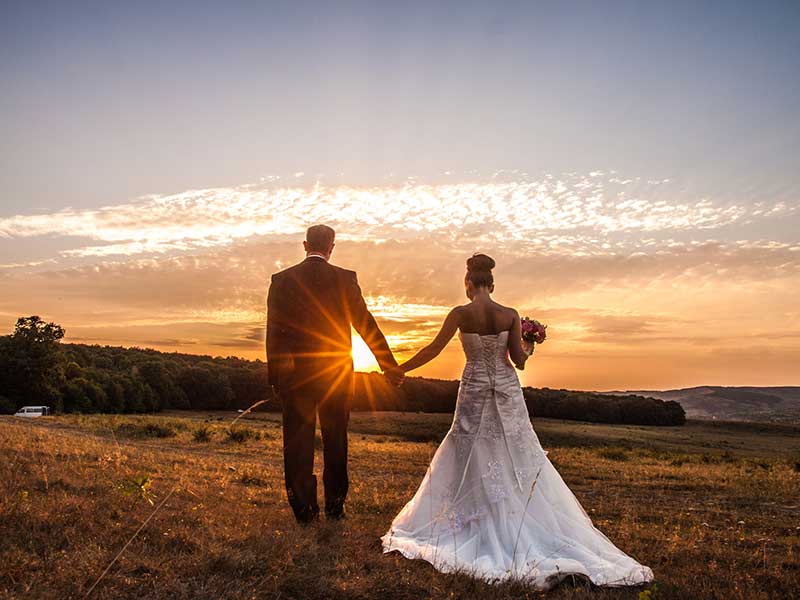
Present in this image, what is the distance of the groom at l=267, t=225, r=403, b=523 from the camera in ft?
26.3

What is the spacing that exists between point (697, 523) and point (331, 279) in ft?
24.2

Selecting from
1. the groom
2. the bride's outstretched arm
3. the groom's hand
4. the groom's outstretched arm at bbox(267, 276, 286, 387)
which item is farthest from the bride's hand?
the groom's outstretched arm at bbox(267, 276, 286, 387)

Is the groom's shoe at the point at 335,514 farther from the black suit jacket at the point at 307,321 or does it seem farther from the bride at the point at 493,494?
the black suit jacket at the point at 307,321

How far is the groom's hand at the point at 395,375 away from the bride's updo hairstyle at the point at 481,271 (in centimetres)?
162

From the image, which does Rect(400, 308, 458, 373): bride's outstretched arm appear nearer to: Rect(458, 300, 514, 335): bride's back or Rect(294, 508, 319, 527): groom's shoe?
Rect(458, 300, 514, 335): bride's back

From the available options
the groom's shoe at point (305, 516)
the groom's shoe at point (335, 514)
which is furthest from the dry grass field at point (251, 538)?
the groom's shoe at point (335, 514)

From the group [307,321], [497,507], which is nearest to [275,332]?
[307,321]

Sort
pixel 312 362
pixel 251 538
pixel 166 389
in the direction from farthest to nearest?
pixel 166 389 < pixel 312 362 < pixel 251 538

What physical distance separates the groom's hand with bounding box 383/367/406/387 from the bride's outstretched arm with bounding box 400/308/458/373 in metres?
0.08

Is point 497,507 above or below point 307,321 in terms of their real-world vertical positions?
below

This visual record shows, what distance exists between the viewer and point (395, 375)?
8.98 meters

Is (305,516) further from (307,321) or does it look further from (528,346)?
(528,346)

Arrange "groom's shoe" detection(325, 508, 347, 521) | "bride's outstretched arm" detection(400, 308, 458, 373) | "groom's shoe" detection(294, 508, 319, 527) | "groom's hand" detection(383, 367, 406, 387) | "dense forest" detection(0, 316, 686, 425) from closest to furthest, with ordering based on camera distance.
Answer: "groom's shoe" detection(294, 508, 319, 527) → "groom's shoe" detection(325, 508, 347, 521) → "bride's outstretched arm" detection(400, 308, 458, 373) → "groom's hand" detection(383, 367, 406, 387) → "dense forest" detection(0, 316, 686, 425)

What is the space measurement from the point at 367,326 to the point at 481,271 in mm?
1688
